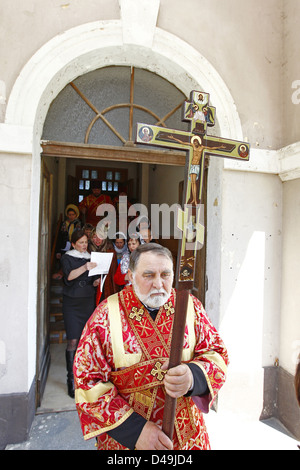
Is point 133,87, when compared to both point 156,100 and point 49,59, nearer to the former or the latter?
point 156,100

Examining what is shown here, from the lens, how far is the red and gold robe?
150 centimetres

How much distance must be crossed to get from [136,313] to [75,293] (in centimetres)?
213

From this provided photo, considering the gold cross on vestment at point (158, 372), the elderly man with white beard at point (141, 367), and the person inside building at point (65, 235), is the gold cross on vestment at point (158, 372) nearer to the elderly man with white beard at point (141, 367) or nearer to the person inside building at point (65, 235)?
the elderly man with white beard at point (141, 367)

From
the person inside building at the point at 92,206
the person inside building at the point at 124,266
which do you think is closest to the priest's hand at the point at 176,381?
the person inside building at the point at 124,266

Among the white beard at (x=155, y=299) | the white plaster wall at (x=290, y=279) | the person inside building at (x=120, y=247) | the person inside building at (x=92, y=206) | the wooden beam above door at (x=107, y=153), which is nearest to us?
the white beard at (x=155, y=299)

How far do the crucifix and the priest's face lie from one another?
250 mm

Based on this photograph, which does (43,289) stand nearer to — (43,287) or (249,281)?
(43,287)

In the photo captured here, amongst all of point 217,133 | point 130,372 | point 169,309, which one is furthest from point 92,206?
point 130,372

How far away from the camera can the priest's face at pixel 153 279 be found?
1.62 metres

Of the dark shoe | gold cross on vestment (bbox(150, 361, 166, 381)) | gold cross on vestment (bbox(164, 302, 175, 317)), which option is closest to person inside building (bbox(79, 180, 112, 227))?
the dark shoe

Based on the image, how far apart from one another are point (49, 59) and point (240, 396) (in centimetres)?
369

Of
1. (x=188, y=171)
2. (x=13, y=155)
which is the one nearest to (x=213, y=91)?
(x=13, y=155)

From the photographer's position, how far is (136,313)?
168 cm

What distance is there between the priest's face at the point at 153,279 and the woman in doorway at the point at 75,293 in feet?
6.68
